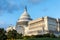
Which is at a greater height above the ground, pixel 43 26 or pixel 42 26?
pixel 42 26

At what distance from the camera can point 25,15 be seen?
343 feet

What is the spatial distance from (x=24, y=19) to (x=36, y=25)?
17.1 metres

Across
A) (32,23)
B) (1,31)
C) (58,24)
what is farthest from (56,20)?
(1,31)

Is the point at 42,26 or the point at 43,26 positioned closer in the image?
the point at 43,26

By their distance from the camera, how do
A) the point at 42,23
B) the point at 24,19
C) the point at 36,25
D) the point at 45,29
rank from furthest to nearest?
the point at 24,19 → the point at 36,25 → the point at 42,23 → the point at 45,29

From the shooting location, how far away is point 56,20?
81000mm

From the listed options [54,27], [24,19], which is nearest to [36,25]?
[54,27]

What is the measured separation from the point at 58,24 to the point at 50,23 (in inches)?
179

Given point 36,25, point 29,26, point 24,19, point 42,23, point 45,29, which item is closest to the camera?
point 45,29

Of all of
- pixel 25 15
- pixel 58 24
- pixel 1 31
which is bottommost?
pixel 1 31

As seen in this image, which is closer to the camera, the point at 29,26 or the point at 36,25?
the point at 36,25

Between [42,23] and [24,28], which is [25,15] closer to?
[24,28]

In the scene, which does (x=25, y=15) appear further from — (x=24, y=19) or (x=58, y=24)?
(x=58, y=24)

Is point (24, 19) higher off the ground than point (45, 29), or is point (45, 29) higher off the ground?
point (24, 19)
